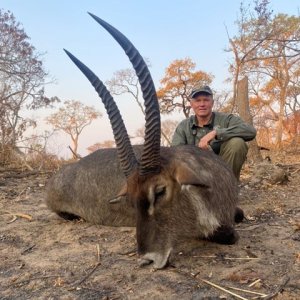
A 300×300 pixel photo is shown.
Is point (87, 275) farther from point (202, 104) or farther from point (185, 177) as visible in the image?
point (202, 104)

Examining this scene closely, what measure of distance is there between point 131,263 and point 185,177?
925 millimetres

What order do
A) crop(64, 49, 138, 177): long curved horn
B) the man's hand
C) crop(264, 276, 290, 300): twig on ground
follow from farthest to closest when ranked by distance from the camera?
the man's hand, crop(64, 49, 138, 177): long curved horn, crop(264, 276, 290, 300): twig on ground

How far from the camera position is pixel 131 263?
3393mm

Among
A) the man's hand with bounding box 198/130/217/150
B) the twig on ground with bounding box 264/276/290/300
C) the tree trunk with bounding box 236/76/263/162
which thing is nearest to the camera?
the twig on ground with bounding box 264/276/290/300

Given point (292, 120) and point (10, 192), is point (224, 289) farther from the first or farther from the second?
point (292, 120)

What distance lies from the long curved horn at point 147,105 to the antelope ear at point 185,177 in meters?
0.18

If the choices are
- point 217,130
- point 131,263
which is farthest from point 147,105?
point 217,130

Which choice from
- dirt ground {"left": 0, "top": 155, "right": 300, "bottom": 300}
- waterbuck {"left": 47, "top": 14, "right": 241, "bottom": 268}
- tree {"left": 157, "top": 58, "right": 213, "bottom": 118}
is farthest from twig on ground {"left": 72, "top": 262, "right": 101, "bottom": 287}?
tree {"left": 157, "top": 58, "right": 213, "bottom": 118}

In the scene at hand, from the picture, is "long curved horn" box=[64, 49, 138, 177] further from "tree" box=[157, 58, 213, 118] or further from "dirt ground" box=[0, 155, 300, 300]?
"tree" box=[157, 58, 213, 118]

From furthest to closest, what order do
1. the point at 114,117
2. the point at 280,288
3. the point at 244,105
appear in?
the point at 244,105 → the point at 114,117 → the point at 280,288

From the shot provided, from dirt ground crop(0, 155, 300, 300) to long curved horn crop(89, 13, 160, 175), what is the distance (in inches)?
35.1

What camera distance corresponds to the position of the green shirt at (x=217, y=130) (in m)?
5.39

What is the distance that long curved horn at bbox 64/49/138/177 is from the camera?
3.67 m

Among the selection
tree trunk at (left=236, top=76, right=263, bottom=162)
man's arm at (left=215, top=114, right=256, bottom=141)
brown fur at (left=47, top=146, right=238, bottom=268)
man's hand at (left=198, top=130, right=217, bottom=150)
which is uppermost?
tree trunk at (left=236, top=76, right=263, bottom=162)
